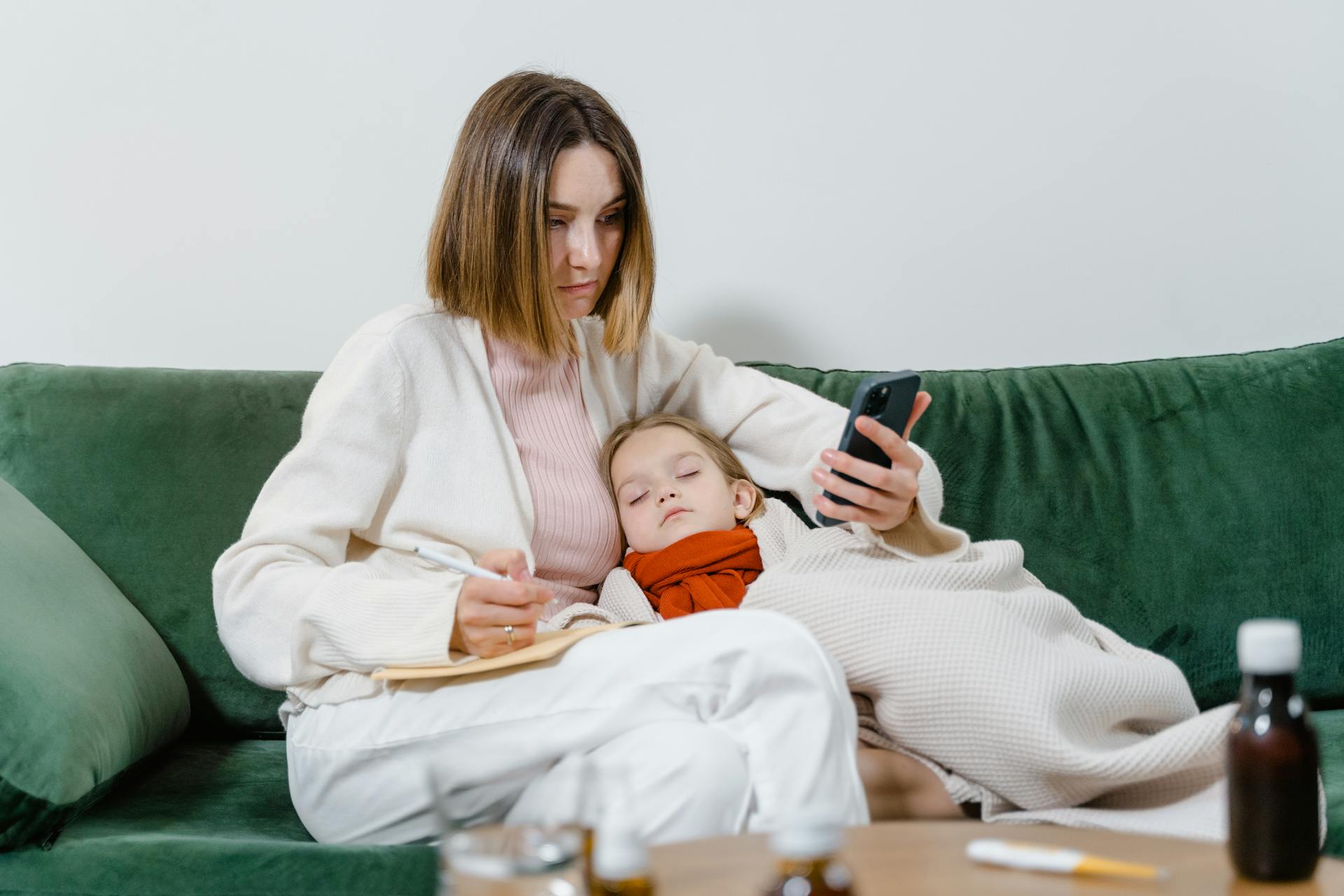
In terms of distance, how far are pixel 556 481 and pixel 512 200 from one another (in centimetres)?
38

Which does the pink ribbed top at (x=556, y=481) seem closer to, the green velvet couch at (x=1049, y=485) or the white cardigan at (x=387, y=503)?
the white cardigan at (x=387, y=503)

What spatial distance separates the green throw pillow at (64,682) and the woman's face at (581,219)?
700 millimetres

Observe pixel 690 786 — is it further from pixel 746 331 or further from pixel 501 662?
pixel 746 331

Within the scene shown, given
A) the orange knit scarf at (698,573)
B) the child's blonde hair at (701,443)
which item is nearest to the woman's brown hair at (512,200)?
the child's blonde hair at (701,443)

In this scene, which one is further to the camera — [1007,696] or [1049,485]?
[1049,485]

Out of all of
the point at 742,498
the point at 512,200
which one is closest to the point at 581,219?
the point at 512,200

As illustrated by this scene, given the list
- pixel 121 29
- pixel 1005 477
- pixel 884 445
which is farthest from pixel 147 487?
pixel 1005 477

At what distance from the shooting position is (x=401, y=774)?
4.13 ft

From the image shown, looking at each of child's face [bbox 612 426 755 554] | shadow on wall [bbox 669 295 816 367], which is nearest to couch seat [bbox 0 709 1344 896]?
child's face [bbox 612 426 755 554]

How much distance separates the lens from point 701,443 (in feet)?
5.72

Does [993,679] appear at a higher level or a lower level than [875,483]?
lower

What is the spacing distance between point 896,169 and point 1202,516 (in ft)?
2.59

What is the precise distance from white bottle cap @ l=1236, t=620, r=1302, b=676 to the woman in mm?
402

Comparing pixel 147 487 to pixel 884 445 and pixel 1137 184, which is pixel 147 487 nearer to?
pixel 884 445
